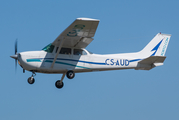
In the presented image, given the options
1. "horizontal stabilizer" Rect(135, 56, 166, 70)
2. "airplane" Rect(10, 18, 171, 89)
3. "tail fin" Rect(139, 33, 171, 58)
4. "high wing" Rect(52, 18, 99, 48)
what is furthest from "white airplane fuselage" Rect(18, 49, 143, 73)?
"tail fin" Rect(139, 33, 171, 58)

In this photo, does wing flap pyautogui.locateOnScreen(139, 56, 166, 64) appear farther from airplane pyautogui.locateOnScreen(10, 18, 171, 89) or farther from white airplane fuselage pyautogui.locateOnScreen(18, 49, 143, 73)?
white airplane fuselage pyautogui.locateOnScreen(18, 49, 143, 73)

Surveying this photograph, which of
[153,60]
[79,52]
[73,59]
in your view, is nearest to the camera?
[73,59]

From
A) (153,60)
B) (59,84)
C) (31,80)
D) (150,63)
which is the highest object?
(153,60)

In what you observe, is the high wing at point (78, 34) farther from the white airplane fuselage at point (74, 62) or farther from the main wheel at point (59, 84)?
the main wheel at point (59, 84)

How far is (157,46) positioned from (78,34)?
6.17 meters

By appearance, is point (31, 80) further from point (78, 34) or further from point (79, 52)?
point (78, 34)

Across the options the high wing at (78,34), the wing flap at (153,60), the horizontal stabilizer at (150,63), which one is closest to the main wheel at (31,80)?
the high wing at (78,34)

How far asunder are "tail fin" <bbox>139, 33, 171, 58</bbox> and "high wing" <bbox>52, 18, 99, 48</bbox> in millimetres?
4566

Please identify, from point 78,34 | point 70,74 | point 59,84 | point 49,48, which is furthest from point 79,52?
point 59,84

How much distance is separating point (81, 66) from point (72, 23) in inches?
135

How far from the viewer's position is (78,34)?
17.5 metres

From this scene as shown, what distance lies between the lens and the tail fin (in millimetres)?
21344

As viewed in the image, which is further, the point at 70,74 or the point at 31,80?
the point at 70,74

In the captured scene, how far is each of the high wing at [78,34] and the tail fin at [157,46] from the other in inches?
180
